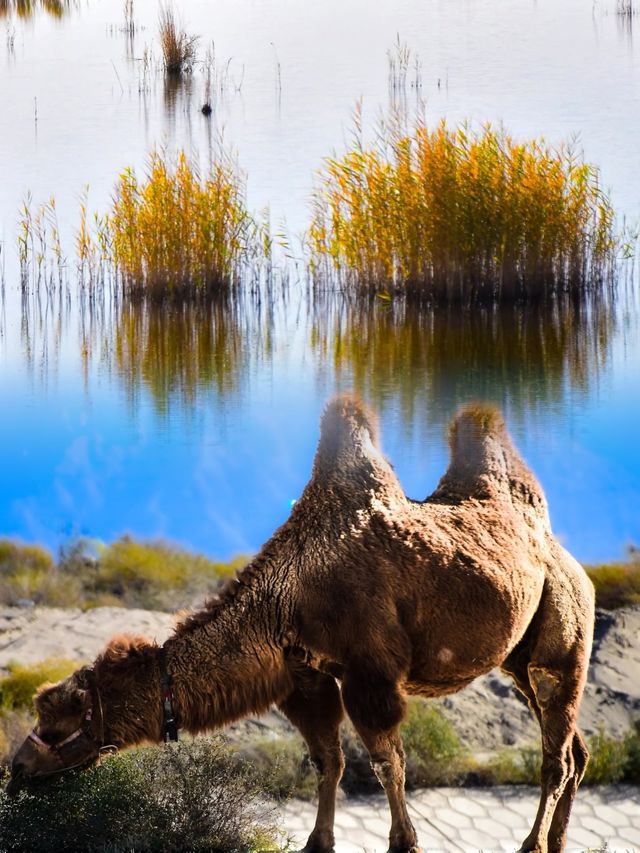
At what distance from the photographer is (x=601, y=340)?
8930 mm

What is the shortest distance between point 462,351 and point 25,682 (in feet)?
12.1

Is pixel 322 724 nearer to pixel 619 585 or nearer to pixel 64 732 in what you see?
pixel 64 732

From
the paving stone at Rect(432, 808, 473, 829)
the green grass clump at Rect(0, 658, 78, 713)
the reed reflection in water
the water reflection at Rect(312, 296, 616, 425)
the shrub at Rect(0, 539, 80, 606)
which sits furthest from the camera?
the shrub at Rect(0, 539, 80, 606)

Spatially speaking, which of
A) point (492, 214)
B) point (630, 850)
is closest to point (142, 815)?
point (630, 850)

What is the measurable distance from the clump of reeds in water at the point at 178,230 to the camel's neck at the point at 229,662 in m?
5.37

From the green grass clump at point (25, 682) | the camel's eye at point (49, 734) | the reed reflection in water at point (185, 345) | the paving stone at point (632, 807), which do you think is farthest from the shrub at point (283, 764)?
the reed reflection in water at point (185, 345)

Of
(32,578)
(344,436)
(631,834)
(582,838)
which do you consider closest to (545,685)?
(344,436)

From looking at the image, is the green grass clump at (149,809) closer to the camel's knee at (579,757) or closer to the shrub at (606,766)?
the camel's knee at (579,757)

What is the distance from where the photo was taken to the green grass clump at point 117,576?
895 centimetres

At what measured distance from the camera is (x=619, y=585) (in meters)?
9.08

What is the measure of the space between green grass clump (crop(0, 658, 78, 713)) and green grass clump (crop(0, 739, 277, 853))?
6.37ft

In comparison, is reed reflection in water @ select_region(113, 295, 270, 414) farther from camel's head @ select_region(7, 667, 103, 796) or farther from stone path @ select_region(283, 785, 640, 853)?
camel's head @ select_region(7, 667, 103, 796)

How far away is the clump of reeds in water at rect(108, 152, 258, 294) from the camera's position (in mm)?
9922


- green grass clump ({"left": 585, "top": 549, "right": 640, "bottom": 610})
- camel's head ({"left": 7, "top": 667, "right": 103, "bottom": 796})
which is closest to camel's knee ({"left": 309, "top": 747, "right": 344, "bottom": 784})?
camel's head ({"left": 7, "top": 667, "right": 103, "bottom": 796})
